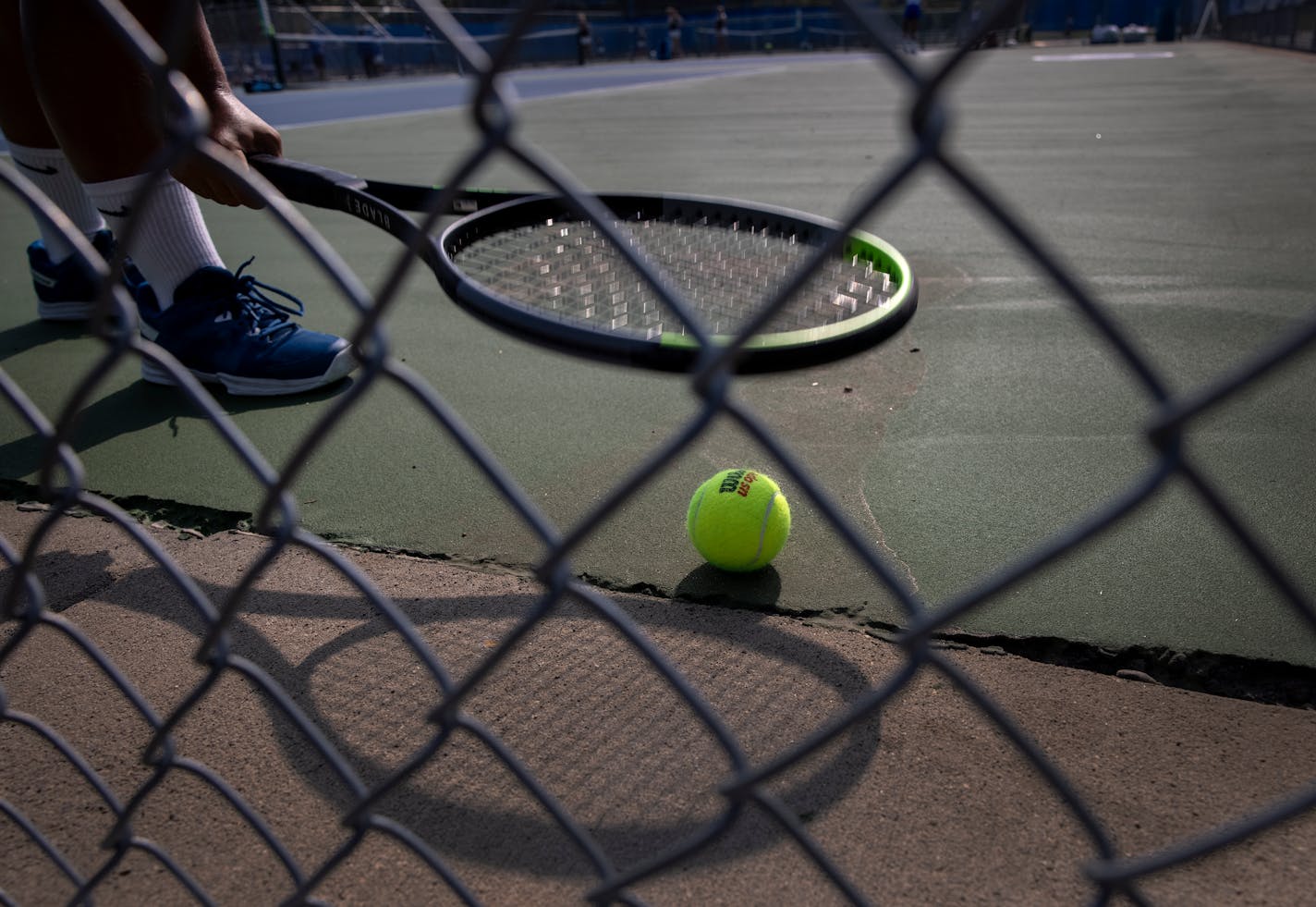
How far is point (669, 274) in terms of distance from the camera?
318 centimetres

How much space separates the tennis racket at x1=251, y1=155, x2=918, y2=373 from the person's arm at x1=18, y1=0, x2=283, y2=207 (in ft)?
0.48

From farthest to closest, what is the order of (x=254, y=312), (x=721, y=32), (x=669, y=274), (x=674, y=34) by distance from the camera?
1. (x=721, y=32)
2. (x=674, y=34)
3. (x=669, y=274)
4. (x=254, y=312)

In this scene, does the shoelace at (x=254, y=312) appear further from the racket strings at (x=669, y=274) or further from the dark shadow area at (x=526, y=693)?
the dark shadow area at (x=526, y=693)

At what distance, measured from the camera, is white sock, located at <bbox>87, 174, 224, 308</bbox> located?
2.53m

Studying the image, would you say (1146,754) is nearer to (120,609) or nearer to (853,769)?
(853,769)

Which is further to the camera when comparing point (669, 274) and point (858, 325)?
point (669, 274)

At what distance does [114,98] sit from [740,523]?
180 cm

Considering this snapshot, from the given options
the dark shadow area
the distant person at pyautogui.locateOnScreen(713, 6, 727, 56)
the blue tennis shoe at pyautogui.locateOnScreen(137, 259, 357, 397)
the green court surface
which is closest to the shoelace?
the blue tennis shoe at pyautogui.locateOnScreen(137, 259, 357, 397)

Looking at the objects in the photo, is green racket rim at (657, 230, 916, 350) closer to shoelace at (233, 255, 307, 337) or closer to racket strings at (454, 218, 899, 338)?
racket strings at (454, 218, 899, 338)

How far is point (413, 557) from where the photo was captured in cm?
192

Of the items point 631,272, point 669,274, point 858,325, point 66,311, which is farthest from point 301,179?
point 66,311

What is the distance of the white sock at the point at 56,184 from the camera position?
2.93 metres

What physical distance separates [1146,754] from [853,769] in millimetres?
422

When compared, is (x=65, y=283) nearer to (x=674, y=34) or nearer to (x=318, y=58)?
(x=318, y=58)
